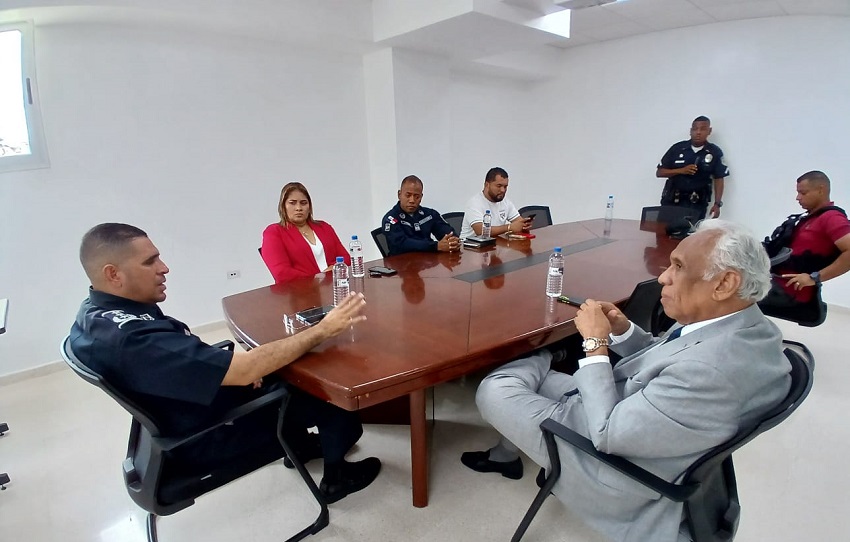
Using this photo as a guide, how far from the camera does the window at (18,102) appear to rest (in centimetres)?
267

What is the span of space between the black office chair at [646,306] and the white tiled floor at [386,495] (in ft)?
2.41

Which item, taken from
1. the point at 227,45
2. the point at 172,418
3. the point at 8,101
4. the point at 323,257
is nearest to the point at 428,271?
the point at 323,257

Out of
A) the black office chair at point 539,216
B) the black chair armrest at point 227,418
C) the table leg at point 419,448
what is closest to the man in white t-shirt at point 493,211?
the black office chair at point 539,216

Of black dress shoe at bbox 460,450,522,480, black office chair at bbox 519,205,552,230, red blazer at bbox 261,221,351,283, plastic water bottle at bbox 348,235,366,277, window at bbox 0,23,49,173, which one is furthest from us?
black office chair at bbox 519,205,552,230

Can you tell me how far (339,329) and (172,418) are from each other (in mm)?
528

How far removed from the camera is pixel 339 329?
1431mm

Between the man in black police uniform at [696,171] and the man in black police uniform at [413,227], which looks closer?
the man in black police uniform at [413,227]

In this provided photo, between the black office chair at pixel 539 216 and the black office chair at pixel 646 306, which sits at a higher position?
the black office chair at pixel 539 216

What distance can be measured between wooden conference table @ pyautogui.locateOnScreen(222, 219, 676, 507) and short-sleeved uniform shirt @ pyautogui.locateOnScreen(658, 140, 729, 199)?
2142 millimetres

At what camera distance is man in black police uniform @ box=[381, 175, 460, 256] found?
9.88 ft

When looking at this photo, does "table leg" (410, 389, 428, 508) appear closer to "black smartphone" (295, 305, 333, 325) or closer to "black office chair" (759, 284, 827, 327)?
"black smartphone" (295, 305, 333, 325)

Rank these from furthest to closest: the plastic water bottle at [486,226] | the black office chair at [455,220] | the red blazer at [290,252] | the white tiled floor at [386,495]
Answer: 1. the black office chair at [455,220]
2. the plastic water bottle at [486,226]
3. the red blazer at [290,252]
4. the white tiled floor at [386,495]

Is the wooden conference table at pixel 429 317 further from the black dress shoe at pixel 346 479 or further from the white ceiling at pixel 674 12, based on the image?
the white ceiling at pixel 674 12

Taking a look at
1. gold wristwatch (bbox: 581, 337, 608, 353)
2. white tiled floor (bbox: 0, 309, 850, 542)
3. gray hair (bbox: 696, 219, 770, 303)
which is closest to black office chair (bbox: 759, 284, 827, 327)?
white tiled floor (bbox: 0, 309, 850, 542)
